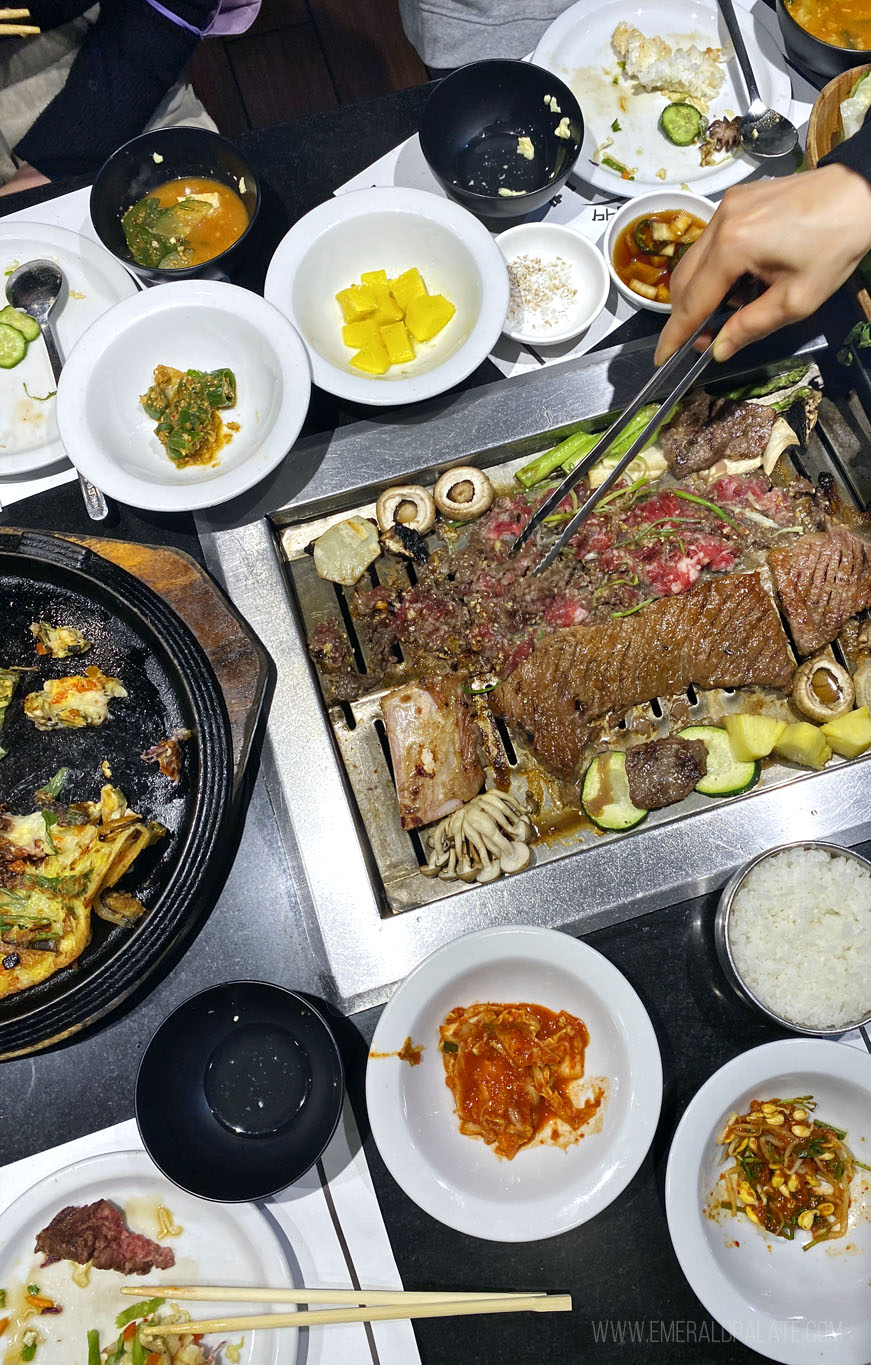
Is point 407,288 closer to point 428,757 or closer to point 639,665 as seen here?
point 639,665

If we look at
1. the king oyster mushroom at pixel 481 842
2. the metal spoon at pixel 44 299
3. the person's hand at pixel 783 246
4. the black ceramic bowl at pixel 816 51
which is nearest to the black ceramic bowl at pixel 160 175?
the metal spoon at pixel 44 299

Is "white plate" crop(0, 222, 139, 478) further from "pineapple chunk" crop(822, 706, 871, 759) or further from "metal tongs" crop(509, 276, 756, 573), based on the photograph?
"pineapple chunk" crop(822, 706, 871, 759)

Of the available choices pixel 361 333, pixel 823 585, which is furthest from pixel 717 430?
pixel 361 333

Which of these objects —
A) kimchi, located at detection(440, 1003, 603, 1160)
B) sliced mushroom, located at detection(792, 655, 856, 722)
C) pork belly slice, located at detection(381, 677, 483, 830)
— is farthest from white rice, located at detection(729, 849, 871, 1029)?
pork belly slice, located at detection(381, 677, 483, 830)

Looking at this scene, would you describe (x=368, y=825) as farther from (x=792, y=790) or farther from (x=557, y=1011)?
(x=792, y=790)

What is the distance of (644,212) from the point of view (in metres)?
3.14

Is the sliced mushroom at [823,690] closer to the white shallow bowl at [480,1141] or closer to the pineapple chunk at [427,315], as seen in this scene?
the white shallow bowl at [480,1141]

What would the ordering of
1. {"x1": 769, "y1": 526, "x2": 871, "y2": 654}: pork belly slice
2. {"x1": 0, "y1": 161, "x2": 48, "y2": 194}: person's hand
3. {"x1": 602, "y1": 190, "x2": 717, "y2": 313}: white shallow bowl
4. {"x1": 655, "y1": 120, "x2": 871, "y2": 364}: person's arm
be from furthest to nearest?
{"x1": 0, "y1": 161, "x2": 48, "y2": 194}: person's hand → {"x1": 602, "y1": 190, "x2": 717, "y2": 313}: white shallow bowl → {"x1": 769, "y1": 526, "x2": 871, "y2": 654}: pork belly slice → {"x1": 655, "y1": 120, "x2": 871, "y2": 364}: person's arm

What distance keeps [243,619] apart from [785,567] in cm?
189

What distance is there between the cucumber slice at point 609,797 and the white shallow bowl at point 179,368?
1.50 metres

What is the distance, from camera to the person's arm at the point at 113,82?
318 cm

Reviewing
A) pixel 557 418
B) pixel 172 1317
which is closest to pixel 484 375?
pixel 557 418

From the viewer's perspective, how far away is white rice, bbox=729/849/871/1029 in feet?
8.74

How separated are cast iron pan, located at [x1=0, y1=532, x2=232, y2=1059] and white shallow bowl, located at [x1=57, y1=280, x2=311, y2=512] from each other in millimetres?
330
